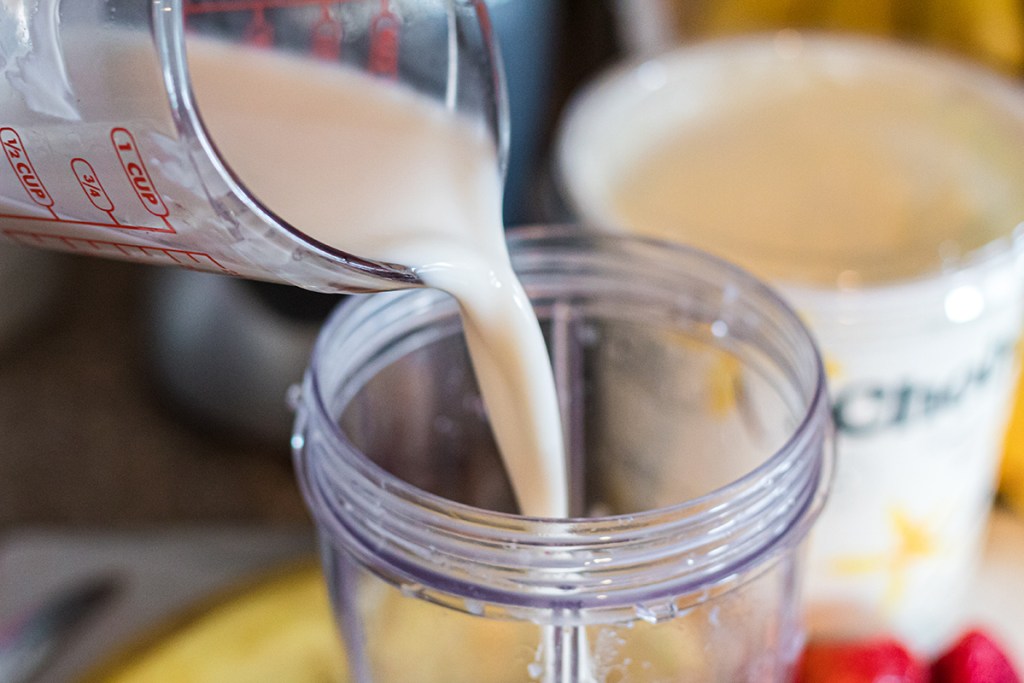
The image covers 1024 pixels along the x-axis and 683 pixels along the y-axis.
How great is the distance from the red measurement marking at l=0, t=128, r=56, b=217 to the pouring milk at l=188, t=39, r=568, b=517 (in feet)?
0.24

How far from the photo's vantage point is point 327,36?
0.57m

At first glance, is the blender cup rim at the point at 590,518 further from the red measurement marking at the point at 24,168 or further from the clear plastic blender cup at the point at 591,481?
the red measurement marking at the point at 24,168

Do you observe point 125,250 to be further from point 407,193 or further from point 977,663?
point 977,663

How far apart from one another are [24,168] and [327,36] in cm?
21

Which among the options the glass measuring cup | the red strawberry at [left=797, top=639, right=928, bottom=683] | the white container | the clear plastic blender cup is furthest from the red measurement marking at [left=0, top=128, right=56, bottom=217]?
the red strawberry at [left=797, top=639, right=928, bottom=683]

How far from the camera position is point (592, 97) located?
27.1 inches

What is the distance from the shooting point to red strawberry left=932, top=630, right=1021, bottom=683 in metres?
0.60

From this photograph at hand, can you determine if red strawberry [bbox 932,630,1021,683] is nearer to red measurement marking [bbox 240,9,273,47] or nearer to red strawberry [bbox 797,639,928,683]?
red strawberry [bbox 797,639,928,683]

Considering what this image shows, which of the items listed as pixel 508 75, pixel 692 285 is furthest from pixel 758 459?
pixel 508 75

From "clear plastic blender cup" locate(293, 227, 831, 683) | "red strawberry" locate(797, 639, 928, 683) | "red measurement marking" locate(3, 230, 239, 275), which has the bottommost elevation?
"red strawberry" locate(797, 639, 928, 683)

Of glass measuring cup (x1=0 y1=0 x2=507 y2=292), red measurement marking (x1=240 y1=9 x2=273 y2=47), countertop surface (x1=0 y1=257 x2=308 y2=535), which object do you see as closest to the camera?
glass measuring cup (x1=0 y1=0 x2=507 y2=292)

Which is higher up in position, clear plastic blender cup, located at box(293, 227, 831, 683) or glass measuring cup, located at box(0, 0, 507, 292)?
glass measuring cup, located at box(0, 0, 507, 292)

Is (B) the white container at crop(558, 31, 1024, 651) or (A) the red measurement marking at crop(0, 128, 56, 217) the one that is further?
(B) the white container at crop(558, 31, 1024, 651)

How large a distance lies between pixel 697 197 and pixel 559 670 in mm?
271
